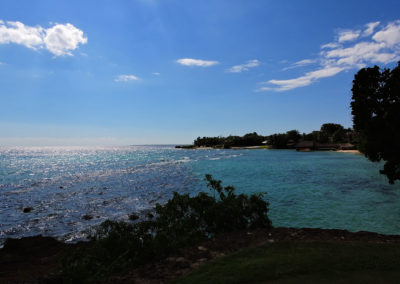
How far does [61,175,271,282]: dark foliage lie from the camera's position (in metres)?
7.10

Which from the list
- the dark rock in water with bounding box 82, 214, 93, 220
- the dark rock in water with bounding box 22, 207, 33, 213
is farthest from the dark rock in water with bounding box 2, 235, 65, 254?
the dark rock in water with bounding box 22, 207, 33, 213

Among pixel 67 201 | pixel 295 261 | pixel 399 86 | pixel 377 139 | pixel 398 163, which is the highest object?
pixel 399 86

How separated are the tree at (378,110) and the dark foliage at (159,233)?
446 inches

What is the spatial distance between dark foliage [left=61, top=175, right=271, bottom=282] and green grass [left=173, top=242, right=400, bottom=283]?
227 cm

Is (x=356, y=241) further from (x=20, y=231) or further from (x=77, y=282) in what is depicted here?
(x=20, y=231)

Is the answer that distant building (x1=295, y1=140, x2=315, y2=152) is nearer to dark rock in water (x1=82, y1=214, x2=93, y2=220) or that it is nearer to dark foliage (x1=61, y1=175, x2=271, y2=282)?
dark rock in water (x1=82, y1=214, x2=93, y2=220)

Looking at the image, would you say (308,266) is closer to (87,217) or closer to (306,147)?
(87,217)

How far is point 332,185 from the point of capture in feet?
100

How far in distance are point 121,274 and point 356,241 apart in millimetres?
7746

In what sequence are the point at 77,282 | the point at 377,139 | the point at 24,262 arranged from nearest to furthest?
1. the point at 77,282
2. the point at 24,262
3. the point at 377,139

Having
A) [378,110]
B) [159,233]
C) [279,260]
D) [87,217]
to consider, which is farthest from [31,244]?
[378,110]

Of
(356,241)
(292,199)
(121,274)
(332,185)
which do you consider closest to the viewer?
(121,274)

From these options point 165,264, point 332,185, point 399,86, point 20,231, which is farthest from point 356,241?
point 332,185

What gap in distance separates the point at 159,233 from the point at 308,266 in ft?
15.6
